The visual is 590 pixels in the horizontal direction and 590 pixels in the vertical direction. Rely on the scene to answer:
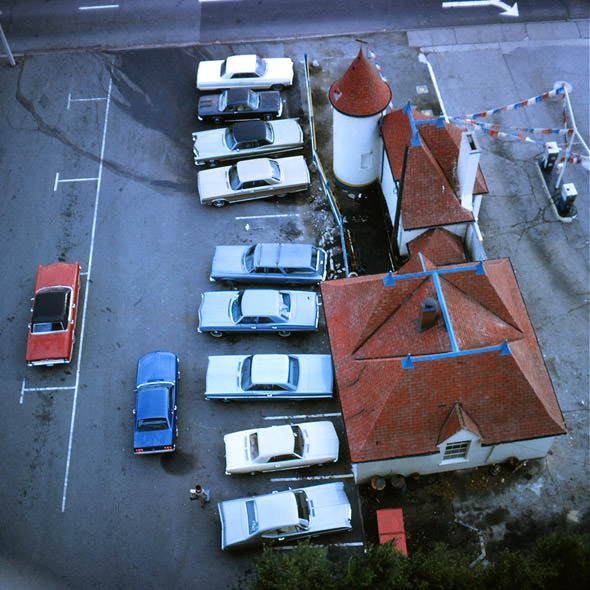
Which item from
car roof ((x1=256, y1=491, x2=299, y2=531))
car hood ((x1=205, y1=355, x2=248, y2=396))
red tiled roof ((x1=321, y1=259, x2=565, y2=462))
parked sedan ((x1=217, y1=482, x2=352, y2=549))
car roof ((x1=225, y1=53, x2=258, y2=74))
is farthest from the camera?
car roof ((x1=225, y1=53, x2=258, y2=74))

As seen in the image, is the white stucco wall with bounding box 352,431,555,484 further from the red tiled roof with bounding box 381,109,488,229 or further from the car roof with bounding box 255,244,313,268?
the car roof with bounding box 255,244,313,268

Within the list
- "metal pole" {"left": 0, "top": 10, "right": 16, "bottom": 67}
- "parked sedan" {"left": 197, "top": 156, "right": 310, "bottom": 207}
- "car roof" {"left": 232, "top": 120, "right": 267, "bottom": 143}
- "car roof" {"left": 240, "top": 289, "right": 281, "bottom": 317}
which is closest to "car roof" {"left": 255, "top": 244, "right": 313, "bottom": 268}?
"car roof" {"left": 240, "top": 289, "right": 281, "bottom": 317}

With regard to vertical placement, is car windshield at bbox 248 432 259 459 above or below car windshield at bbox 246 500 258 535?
above

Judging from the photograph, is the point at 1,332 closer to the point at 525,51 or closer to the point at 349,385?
the point at 349,385

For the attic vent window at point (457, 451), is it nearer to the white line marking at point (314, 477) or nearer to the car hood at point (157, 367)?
the white line marking at point (314, 477)

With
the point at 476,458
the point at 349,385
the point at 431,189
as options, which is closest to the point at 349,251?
the point at 431,189

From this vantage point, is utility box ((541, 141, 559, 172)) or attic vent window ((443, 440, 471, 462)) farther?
utility box ((541, 141, 559, 172))
